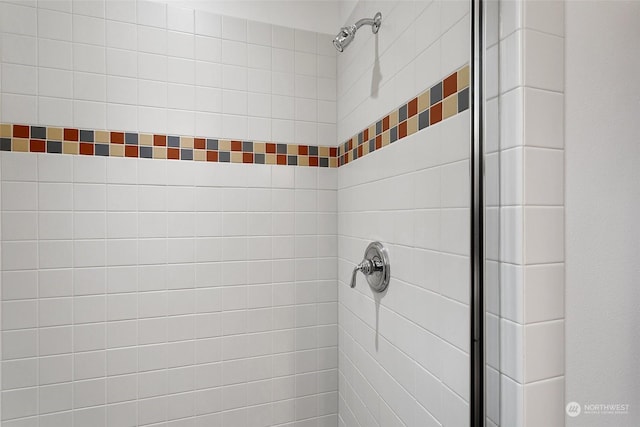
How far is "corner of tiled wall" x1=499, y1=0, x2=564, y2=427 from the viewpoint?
0.54 m

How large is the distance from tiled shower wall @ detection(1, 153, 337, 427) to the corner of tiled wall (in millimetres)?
831

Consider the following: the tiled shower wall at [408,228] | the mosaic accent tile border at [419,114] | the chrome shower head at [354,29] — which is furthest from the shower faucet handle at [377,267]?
the chrome shower head at [354,29]

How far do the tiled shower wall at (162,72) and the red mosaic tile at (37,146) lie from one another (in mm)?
60

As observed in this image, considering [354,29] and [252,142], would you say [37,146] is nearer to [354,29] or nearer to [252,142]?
[252,142]

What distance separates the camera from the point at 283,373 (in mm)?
1287

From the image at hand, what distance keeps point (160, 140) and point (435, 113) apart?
0.89 meters

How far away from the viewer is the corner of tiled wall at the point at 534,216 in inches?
21.1

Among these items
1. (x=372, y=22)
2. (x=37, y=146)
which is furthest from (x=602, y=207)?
(x=37, y=146)

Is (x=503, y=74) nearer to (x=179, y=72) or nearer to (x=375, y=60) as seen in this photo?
(x=375, y=60)

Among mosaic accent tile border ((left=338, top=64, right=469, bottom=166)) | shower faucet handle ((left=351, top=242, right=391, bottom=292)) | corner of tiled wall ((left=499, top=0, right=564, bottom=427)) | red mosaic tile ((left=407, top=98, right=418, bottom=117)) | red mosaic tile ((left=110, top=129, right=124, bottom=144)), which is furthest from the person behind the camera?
red mosaic tile ((left=110, top=129, right=124, bottom=144))

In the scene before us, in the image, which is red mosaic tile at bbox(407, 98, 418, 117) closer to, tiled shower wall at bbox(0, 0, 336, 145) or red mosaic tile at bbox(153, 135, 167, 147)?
tiled shower wall at bbox(0, 0, 336, 145)

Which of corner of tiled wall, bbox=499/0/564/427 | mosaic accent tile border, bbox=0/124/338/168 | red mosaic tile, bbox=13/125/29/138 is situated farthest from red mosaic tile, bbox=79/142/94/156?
corner of tiled wall, bbox=499/0/564/427

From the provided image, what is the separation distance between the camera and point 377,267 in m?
0.99

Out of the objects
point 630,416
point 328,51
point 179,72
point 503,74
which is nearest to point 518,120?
point 503,74
